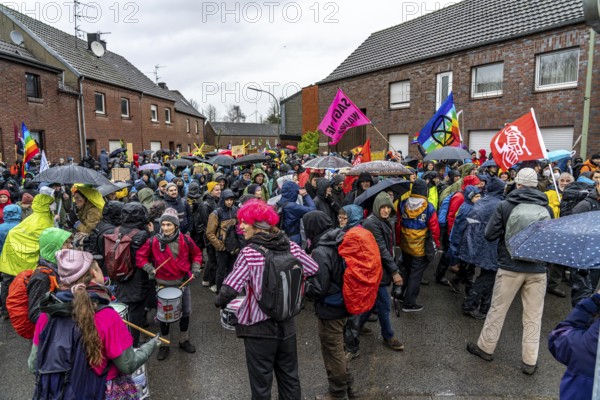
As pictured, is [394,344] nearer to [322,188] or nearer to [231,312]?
[231,312]

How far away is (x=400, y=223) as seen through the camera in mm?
5434

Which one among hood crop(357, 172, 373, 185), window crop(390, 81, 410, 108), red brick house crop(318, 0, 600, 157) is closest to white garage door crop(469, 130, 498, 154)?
red brick house crop(318, 0, 600, 157)

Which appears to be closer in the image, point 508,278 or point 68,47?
point 508,278

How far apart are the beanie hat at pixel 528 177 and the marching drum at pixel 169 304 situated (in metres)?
3.73

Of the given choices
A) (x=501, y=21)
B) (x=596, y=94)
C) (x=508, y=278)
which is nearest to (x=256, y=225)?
(x=508, y=278)

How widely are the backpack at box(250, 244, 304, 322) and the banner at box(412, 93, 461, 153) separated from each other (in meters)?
7.05

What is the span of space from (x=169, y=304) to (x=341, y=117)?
221 inches

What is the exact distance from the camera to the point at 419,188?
17.4ft

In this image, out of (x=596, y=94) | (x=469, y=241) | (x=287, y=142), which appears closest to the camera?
(x=469, y=241)

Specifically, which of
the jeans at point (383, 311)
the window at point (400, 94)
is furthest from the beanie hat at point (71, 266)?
the window at point (400, 94)

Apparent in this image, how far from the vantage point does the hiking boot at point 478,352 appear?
4.26 metres

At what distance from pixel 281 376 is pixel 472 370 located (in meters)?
2.16

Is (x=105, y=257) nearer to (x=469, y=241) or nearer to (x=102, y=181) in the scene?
(x=102, y=181)

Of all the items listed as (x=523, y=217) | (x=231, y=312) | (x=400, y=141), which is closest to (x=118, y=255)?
(x=231, y=312)
